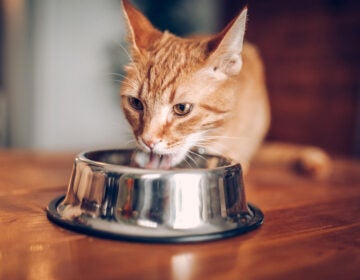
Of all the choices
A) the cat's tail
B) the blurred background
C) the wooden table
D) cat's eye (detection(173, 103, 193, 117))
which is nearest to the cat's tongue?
cat's eye (detection(173, 103, 193, 117))

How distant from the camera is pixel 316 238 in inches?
34.4

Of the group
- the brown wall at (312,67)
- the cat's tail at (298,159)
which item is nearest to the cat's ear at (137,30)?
the cat's tail at (298,159)

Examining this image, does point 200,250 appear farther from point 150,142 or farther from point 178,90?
point 178,90

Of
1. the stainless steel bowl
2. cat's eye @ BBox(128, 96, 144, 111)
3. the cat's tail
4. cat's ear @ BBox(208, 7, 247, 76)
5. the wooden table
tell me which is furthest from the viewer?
the cat's tail

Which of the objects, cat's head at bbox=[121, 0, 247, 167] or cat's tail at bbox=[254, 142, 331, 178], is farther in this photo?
cat's tail at bbox=[254, 142, 331, 178]

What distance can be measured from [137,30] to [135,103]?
0.25 metres

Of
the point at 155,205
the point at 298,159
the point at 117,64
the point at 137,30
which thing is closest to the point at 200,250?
the point at 155,205

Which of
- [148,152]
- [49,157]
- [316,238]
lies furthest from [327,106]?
[316,238]

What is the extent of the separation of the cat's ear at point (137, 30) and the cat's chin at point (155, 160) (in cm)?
34

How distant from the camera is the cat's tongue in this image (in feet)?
4.03

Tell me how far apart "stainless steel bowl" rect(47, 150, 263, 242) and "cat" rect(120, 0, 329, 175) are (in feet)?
1.04

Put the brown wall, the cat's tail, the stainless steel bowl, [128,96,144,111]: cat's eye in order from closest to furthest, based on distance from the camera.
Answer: the stainless steel bowl < [128,96,144,111]: cat's eye < the cat's tail < the brown wall

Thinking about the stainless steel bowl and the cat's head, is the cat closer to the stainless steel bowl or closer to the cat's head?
the cat's head

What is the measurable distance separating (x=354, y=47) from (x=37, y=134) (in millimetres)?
2487
